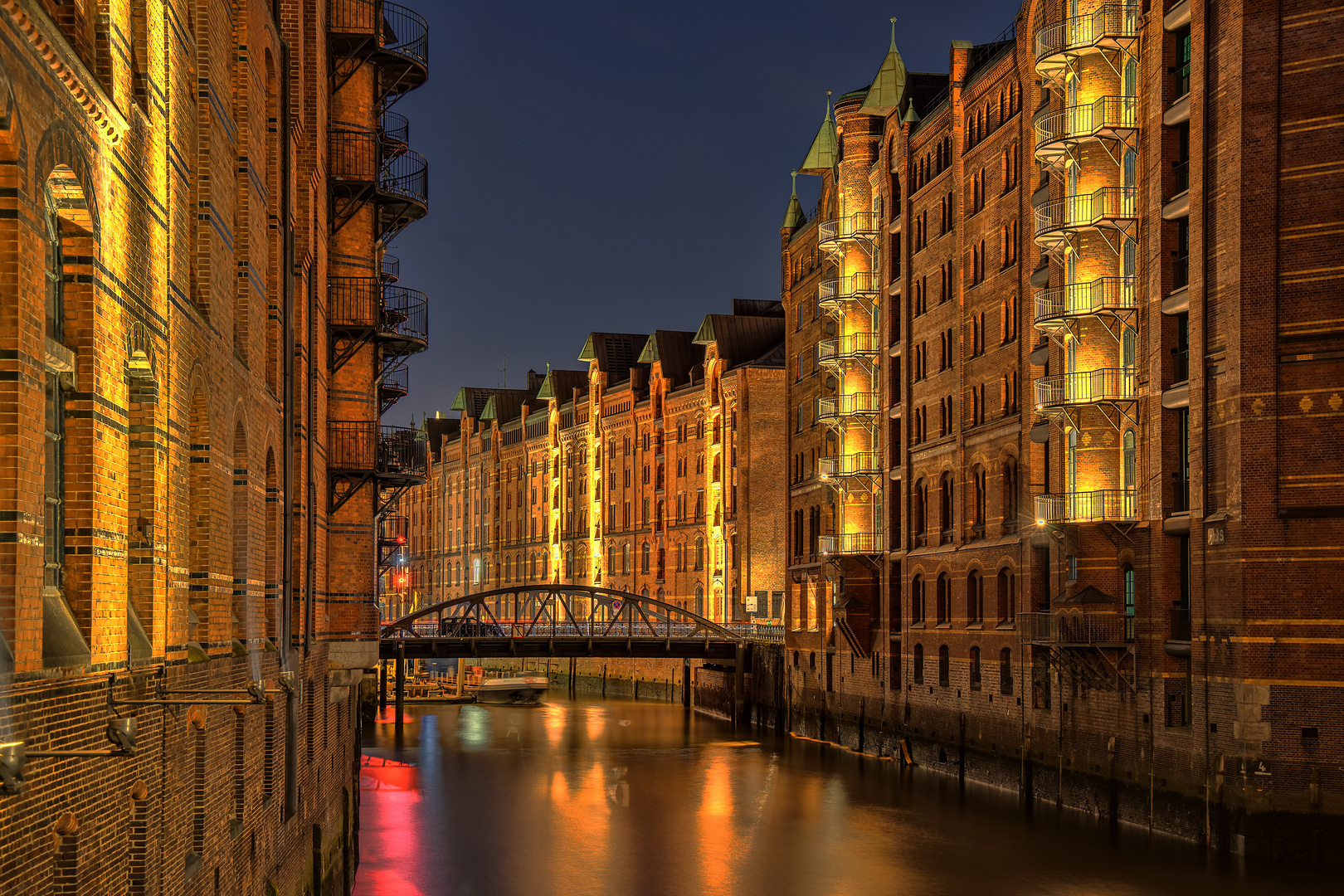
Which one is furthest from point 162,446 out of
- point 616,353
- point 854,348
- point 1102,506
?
point 616,353

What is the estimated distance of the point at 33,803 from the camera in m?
8.67

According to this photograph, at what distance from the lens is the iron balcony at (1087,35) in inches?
1412

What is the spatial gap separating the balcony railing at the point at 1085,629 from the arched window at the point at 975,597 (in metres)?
7.35

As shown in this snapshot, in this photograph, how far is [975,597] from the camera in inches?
1795

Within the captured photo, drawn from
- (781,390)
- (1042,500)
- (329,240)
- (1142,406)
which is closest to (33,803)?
(329,240)

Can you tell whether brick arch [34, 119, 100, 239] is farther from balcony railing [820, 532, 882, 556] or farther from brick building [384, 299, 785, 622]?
brick building [384, 299, 785, 622]

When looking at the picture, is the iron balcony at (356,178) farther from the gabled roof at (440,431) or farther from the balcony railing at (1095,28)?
the gabled roof at (440,431)

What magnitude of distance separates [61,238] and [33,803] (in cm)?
384

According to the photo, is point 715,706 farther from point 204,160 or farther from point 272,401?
point 204,160

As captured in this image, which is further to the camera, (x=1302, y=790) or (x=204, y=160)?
(x=1302, y=790)

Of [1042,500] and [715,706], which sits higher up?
[1042,500]

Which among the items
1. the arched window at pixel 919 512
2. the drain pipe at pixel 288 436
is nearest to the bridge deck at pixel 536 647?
the arched window at pixel 919 512

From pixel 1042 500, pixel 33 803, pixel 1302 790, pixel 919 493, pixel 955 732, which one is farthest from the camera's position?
pixel 919 493

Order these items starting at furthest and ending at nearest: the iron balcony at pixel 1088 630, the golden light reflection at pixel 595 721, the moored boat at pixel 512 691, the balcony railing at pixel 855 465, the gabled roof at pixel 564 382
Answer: the gabled roof at pixel 564 382 → the moored boat at pixel 512 691 → the golden light reflection at pixel 595 721 → the balcony railing at pixel 855 465 → the iron balcony at pixel 1088 630
